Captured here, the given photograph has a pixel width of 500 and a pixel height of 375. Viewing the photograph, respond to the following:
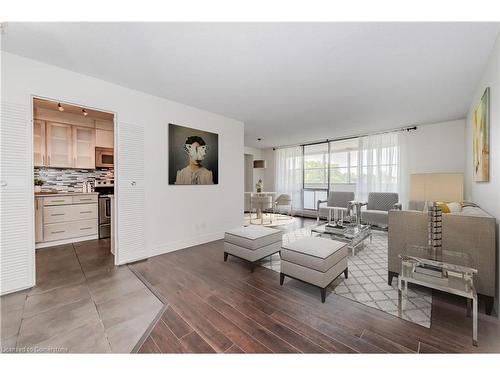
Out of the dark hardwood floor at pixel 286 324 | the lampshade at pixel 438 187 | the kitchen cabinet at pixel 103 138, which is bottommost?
the dark hardwood floor at pixel 286 324

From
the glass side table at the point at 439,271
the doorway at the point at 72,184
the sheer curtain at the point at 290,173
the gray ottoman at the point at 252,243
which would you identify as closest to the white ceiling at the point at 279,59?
the doorway at the point at 72,184

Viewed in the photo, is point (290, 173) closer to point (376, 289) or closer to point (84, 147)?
point (376, 289)

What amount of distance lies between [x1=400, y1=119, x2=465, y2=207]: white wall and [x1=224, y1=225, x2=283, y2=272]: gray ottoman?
4.00m

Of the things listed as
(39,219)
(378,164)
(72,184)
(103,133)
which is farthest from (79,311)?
(378,164)

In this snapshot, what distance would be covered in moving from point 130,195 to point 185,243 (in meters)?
1.24

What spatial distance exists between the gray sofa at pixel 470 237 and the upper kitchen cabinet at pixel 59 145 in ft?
18.2

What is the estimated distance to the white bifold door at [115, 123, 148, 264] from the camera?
2.84 m

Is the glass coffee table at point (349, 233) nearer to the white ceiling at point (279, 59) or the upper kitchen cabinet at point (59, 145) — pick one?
the white ceiling at point (279, 59)

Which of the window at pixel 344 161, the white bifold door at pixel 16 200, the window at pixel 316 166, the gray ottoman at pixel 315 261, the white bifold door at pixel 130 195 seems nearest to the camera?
the gray ottoman at pixel 315 261

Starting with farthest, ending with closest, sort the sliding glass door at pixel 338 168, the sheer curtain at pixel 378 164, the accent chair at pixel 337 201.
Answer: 1. the accent chair at pixel 337 201
2. the sliding glass door at pixel 338 168
3. the sheer curtain at pixel 378 164

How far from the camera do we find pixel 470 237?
181 cm

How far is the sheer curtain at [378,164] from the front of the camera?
5.09 m

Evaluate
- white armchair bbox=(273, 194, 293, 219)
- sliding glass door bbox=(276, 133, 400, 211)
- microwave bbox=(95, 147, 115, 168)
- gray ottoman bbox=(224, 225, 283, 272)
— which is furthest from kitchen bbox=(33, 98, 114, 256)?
sliding glass door bbox=(276, 133, 400, 211)

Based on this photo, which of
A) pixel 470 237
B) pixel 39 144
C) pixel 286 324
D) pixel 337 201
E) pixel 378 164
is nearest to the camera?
pixel 286 324
